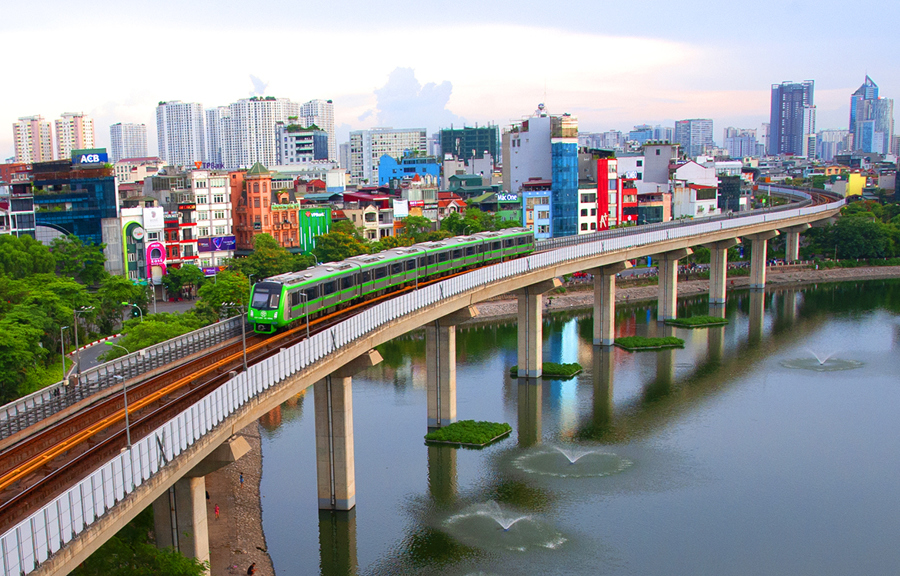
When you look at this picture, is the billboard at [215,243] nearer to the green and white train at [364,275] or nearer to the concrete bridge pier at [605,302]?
the green and white train at [364,275]

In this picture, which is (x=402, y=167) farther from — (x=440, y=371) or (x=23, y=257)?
(x=440, y=371)

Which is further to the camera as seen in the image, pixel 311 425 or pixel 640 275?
pixel 640 275

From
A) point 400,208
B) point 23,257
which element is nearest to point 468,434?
point 23,257

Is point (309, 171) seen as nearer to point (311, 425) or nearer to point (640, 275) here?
point (640, 275)

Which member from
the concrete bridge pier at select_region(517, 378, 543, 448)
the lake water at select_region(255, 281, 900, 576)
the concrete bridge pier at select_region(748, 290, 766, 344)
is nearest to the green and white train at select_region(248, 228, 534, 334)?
the lake water at select_region(255, 281, 900, 576)

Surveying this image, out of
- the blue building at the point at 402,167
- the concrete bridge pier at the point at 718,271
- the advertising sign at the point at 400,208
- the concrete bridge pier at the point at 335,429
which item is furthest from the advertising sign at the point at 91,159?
the blue building at the point at 402,167

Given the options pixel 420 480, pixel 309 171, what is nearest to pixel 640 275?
pixel 420 480

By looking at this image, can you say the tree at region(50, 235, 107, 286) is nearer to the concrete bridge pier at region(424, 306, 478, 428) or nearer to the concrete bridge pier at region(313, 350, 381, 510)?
the concrete bridge pier at region(424, 306, 478, 428)
